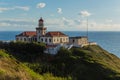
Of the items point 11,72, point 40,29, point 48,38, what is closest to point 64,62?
point 48,38

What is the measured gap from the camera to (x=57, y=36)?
76.5 meters

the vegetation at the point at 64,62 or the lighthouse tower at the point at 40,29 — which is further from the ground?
the lighthouse tower at the point at 40,29

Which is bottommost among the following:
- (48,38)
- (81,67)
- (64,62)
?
(81,67)

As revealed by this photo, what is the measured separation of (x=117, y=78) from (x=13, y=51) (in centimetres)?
2663

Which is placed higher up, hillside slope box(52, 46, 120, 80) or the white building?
the white building

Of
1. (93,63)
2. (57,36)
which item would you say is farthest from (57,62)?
(57,36)

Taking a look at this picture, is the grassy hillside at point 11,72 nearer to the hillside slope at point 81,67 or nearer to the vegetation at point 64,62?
the vegetation at point 64,62

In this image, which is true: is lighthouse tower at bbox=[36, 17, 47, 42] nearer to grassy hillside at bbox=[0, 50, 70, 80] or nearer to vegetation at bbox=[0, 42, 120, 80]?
vegetation at bbox=[0, 42, 120, 80]

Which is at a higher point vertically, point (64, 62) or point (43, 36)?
point (43, 36)

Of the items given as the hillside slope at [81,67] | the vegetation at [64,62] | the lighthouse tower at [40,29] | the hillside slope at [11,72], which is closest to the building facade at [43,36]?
the lighthouse tower at [40,29]

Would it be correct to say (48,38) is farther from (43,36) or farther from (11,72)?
(11,72)

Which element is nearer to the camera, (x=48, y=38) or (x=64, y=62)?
(x=64, y=62)

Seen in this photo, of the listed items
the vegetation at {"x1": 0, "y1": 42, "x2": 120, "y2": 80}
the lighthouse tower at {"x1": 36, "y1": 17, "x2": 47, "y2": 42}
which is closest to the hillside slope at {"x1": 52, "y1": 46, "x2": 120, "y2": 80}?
the vegetation at {"x1": 0, "y1": 42, "x2": 120, "y2": 80}

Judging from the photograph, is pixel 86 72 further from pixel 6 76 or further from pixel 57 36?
pixel 6 76
